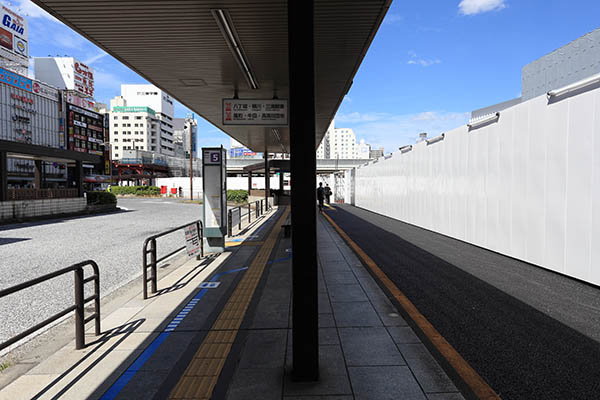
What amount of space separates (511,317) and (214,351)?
3.60 m

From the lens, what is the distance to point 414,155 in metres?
13.5

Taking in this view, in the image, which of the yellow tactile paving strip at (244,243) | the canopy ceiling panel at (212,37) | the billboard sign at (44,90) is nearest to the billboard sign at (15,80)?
the billboard sign at (44,90)

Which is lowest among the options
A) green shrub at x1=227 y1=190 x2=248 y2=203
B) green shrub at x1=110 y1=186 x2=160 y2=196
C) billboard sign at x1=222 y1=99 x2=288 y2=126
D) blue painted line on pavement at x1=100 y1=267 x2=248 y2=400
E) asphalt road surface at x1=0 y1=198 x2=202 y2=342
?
asphalt road surface at x1=0 y1=198 x2=202 y2=342

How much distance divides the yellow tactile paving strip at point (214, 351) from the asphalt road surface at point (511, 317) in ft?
7.83

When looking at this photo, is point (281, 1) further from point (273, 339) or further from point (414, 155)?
point (414, 155)

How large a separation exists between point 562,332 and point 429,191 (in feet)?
28.1

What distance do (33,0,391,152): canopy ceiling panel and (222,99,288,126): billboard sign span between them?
39 cm

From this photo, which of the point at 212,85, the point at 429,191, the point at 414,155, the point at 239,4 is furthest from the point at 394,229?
the point at 239,4

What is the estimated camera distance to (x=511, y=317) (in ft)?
13.6

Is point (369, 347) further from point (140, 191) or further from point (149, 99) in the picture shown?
point (149, 99)

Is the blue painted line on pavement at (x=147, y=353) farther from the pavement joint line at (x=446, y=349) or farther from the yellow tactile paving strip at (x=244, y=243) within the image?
the yellow tactile paving strip at (x=244, y=243)

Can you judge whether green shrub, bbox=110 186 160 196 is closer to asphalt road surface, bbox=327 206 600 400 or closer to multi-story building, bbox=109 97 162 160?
asphalt road surface, bbox=327 206 600 400

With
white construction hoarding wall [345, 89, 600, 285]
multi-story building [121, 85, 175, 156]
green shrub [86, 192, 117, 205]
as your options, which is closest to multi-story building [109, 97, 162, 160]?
multi-story building [121, 85, 175, 156]

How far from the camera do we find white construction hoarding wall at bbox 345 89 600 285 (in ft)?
18.1
